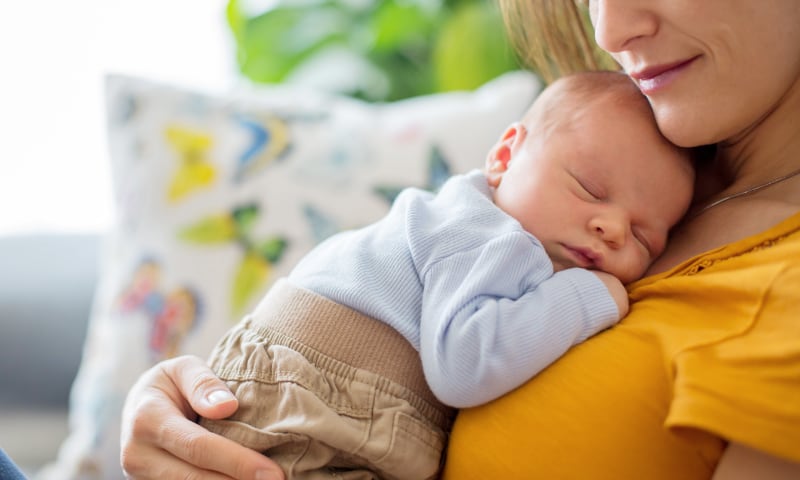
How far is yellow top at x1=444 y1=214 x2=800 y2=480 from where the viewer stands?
0.77m

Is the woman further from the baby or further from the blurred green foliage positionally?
the blurred green foliage

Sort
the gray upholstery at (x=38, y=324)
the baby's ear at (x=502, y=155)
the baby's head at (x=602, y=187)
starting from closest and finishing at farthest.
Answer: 1. the baby's head at (x=602, y=187)
2. the baby's ear at (x=502, y=155)
3. the gray upholstery at (x=38, y=324)

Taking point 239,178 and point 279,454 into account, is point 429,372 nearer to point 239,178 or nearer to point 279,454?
point 279,454

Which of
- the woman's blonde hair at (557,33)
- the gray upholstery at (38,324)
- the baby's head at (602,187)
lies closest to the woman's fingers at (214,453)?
the baby's head at (602,187)

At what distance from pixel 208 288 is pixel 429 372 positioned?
70 cm

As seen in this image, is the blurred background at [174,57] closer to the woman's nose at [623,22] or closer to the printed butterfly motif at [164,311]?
the printed butterfly motif at [164,311]

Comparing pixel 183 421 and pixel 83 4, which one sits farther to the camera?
pixel 83 4

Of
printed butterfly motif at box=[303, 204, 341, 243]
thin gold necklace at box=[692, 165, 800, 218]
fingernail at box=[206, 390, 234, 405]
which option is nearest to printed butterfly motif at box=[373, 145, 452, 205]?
printed butterfly motif at box=[303, 204, 341, 243]

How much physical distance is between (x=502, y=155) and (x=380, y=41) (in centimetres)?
135

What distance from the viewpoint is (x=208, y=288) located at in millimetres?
1491

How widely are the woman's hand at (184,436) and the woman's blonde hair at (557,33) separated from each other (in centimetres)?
70

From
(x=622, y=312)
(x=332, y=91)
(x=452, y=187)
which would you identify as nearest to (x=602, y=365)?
(x=622, y=312)

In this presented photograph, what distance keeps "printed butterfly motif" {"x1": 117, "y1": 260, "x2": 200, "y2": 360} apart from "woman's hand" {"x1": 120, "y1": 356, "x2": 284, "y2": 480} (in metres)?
0.42

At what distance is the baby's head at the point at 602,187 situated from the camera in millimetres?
981
